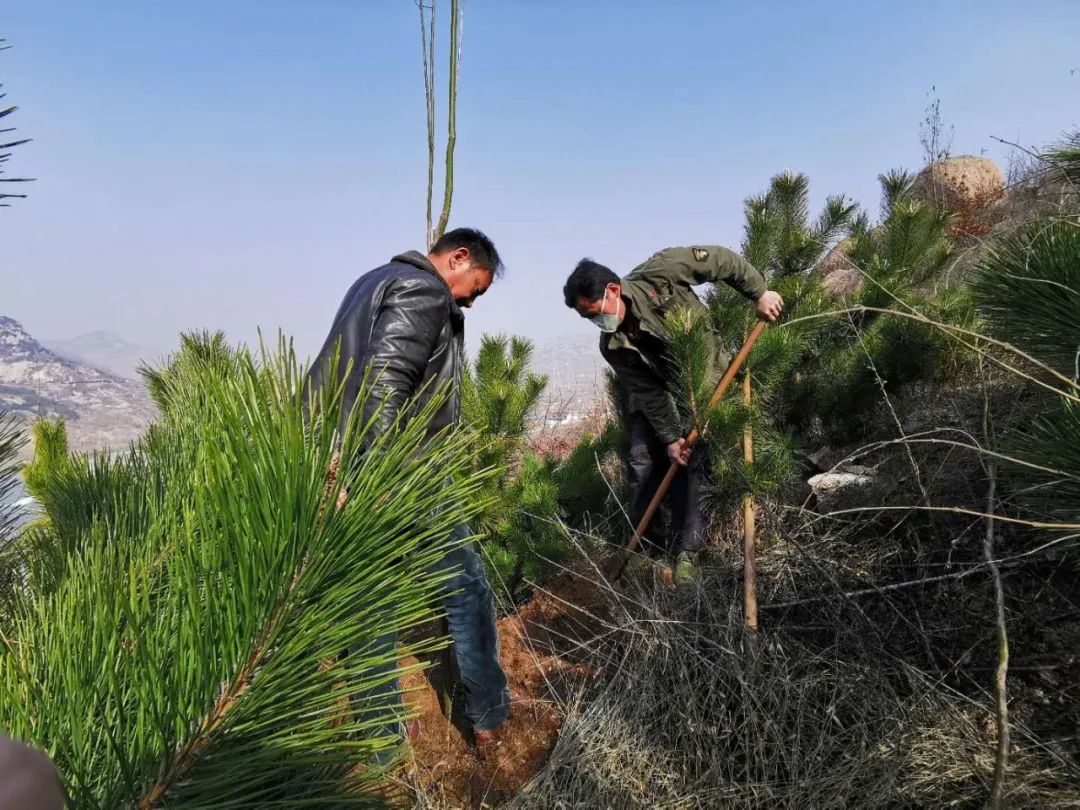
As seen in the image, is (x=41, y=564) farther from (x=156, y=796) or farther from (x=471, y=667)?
(x=471, y=667)

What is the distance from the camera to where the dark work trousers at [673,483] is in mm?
3250

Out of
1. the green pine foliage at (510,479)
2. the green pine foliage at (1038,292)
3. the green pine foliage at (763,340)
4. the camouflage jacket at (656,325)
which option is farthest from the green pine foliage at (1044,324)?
the green pine foliage at (510,479)

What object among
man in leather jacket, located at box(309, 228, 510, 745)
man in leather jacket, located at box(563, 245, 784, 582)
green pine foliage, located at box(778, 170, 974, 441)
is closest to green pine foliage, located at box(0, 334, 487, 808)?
man in leather jacket, located at box(309, 228, 510, 745)

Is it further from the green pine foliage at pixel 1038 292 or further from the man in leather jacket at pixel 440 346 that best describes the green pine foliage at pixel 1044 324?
the man in leather jacket at pixel 440 346

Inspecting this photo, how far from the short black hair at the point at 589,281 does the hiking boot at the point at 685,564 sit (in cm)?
139

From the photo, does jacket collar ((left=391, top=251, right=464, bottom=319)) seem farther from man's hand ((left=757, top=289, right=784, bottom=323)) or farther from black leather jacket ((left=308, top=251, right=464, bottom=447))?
man's hand ((left=757, top=289, right=784, bottom=323))

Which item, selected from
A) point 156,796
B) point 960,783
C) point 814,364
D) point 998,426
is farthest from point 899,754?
point 814,364

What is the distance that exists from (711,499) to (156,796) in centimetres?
290

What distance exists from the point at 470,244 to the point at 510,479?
1.50 m

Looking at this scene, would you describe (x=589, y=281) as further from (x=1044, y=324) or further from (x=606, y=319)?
(x=1044, y=324)

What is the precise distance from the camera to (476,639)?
2209mm

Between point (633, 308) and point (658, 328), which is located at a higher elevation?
point (633, 308)

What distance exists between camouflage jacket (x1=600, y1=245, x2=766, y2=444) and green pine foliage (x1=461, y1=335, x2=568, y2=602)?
46cm

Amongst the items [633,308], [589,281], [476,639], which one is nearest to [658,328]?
[633,308]
